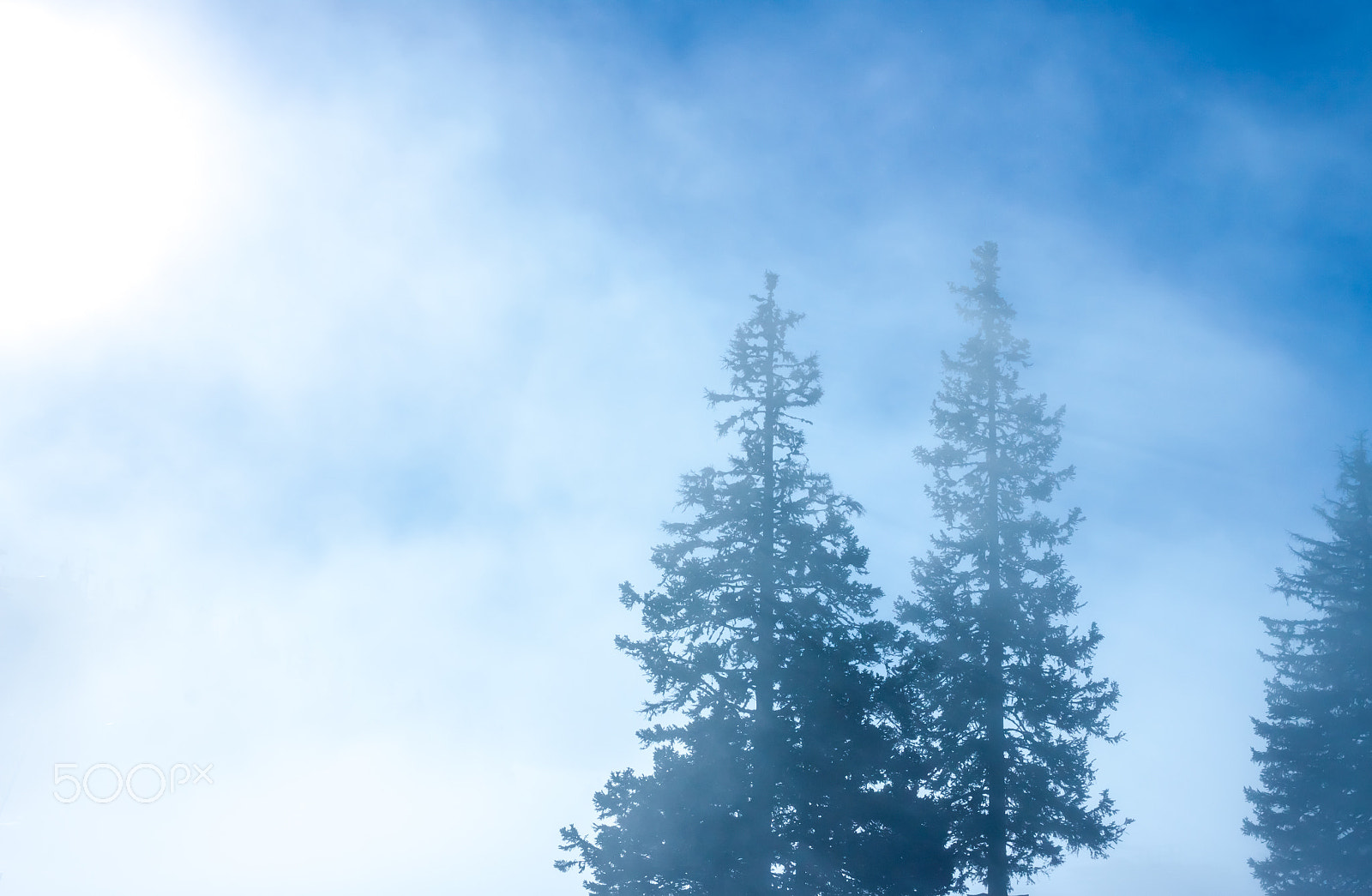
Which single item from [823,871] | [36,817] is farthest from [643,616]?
[36,817]

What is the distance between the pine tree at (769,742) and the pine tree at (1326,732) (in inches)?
653

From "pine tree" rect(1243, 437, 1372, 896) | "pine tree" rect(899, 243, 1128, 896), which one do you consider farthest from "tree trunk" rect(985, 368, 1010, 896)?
"pine tree" rect(1243, 437, 1372, 896)

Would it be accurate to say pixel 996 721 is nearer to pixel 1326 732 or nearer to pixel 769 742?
pixel 769 742

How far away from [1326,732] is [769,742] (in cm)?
2077

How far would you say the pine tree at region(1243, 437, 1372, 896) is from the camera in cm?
2562

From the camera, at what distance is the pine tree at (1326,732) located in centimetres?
2562

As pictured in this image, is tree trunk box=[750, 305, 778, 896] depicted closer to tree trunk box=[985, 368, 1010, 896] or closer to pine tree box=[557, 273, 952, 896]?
pine tree box=[557, 273, 952, 896]

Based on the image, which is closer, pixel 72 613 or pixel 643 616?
pixel 643 616

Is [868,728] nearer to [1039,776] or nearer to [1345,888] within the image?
[1039,776]

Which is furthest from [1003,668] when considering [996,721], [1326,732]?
[1326,732]

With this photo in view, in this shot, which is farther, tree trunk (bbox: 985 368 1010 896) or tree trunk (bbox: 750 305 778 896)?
tree trunk (bbox: 985 368 1010 896)

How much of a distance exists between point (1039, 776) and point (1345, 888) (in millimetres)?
13367

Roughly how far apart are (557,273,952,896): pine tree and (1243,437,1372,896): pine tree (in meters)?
16.6

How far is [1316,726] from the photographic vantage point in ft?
87.6
